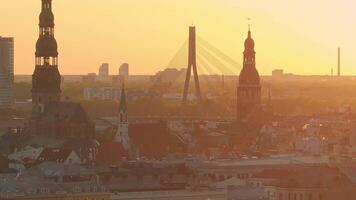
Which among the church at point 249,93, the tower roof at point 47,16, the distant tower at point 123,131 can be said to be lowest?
the distant tower at point 123,131

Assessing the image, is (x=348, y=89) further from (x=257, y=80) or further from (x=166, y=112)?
(x=257, y=80)

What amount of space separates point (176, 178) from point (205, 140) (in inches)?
984

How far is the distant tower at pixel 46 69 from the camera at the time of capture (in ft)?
301

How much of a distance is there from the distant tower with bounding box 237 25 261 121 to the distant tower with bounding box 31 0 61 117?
13.0m

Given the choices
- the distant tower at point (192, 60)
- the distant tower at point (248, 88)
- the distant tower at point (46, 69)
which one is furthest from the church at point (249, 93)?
the distant tower at point (192, 60)

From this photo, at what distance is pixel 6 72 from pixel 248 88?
1948 inches

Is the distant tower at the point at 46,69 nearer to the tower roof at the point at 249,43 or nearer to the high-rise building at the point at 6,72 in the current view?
the tower roof at the point at 249,43

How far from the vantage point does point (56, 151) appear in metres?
80.0

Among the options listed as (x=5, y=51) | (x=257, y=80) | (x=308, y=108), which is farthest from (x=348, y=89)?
(x=257, y=80)

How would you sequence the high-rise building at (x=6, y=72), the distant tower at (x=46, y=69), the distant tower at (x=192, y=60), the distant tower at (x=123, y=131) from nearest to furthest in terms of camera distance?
the distant tower at (x=123, y=131), the distant tower at (x=46, y=69), the distant tower at (x=192, y=60), the high-rise building at (x=6, y=72)

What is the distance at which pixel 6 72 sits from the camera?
5871 inches

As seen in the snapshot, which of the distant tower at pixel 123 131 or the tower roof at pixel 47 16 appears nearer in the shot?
the distant tower at pixel 123 131

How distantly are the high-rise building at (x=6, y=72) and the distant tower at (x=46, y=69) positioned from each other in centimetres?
4699

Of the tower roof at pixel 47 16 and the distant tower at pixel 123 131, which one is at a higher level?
the tower roof at pixel 47 16
